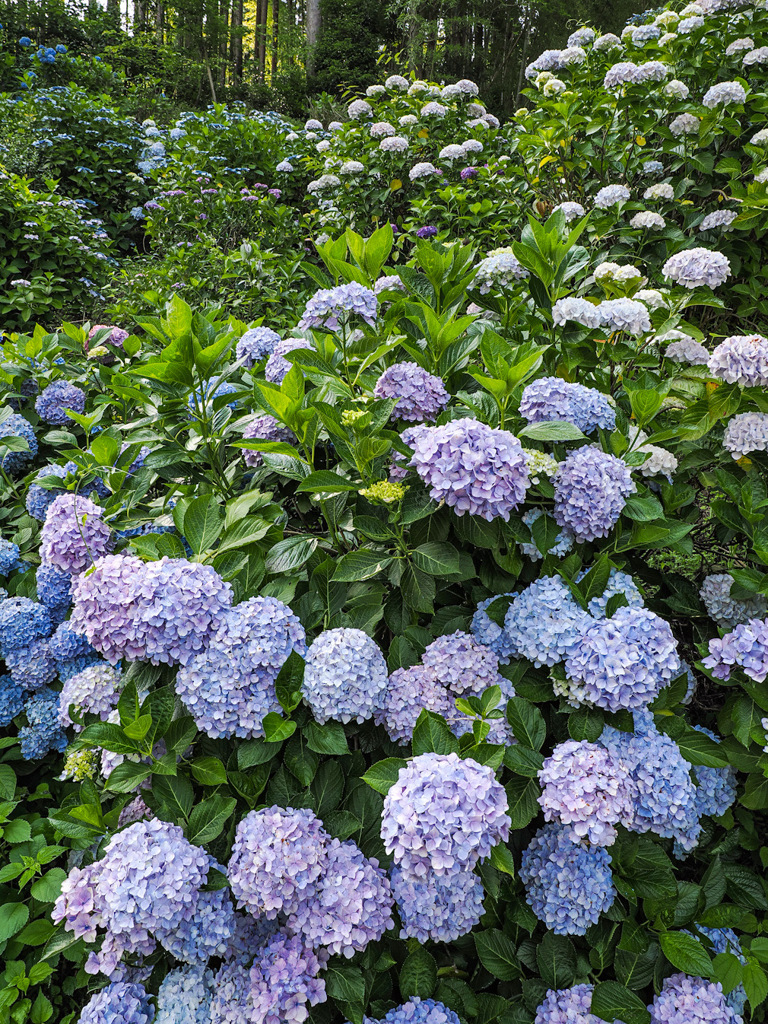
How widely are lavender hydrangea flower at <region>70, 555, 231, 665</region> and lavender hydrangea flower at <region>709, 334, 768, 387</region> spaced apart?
1267 millimetres

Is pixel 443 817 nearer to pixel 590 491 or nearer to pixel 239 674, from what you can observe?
pixel 239 674

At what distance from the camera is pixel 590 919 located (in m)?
1.27

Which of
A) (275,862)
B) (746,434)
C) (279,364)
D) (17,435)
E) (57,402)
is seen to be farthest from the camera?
(57,402)

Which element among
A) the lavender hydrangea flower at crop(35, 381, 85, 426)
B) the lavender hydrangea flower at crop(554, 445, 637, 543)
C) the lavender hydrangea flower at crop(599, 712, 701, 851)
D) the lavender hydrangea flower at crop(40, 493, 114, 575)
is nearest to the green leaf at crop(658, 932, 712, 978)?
the lavender hydrangea flower at crop(599, 712, 701, 851)

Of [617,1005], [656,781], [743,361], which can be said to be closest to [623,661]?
[656,781]

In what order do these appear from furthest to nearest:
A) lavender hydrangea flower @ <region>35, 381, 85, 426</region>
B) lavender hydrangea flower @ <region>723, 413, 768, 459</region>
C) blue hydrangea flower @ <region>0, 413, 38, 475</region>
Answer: lavender hydrangea flower @ <region>35, 381, 85, 426</region>
blue hydrangea flower @ <region>0, 413, 38, 475</region>
lavender hydrangea flower @ <region>723, 413, 768, 459</region>

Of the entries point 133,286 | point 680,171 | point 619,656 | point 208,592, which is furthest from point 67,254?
point 619,656

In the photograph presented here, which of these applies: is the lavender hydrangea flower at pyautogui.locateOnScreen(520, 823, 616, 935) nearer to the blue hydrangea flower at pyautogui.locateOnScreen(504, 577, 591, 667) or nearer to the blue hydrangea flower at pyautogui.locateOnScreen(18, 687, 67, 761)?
the blue hydrangea flower at pyautogui.locateOnScreen(504, 577, 591, 667)

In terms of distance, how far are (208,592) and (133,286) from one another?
497 cm

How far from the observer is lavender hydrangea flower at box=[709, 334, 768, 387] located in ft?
5.07

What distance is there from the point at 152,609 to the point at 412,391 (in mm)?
704

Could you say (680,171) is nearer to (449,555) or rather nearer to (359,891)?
(449,555)

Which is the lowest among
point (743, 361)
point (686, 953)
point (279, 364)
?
point (686, 953)

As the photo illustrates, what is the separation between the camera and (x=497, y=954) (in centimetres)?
133
